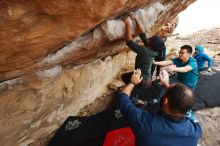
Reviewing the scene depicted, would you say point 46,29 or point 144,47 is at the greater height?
point 46,29

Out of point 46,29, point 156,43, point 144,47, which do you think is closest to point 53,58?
point 46,29

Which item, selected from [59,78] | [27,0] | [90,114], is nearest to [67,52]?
[59,78]

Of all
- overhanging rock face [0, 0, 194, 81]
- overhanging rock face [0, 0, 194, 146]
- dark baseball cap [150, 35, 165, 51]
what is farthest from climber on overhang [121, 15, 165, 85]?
overhanging rock face [0, 0, 194, 81]

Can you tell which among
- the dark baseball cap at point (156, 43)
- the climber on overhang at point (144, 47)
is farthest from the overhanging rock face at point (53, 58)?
the dark baseball cap at point (156, 43)

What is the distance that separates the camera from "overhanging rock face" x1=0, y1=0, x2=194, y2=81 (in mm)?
2305

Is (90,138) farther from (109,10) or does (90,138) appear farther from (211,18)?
(211,18)

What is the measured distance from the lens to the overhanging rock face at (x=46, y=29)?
230 cm

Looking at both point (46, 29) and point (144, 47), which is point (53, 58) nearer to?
point (46, 29)

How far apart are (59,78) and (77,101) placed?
882 millimetres

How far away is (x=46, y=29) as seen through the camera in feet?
8.84

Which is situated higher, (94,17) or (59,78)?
(94,17)

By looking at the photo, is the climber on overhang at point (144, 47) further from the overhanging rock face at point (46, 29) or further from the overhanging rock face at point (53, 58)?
the overhanging rock face at point (46, 29)

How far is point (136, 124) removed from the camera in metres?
2.57

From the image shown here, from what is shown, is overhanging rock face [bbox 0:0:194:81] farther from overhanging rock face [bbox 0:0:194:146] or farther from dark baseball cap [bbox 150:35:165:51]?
dark baseball cap [bbox 150:35:165:51]
